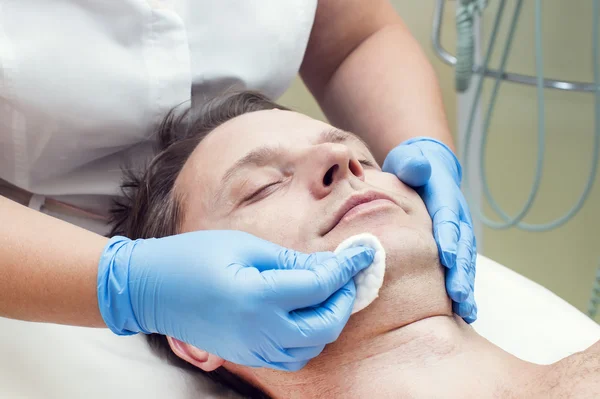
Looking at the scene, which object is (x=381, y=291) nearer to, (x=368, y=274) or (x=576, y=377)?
(x=368, y=274)

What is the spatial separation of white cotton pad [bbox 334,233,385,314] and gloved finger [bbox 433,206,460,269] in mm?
163

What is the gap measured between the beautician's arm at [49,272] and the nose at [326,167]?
0.34m

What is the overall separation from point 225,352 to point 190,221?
0.96ft

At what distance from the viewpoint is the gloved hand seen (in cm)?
105

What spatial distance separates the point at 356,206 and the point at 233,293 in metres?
0.26

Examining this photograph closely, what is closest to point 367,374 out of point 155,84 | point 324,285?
point 324,285

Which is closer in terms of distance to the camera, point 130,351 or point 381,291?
point 381,291

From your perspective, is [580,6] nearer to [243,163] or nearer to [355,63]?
[355,63]

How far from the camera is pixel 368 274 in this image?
93cm

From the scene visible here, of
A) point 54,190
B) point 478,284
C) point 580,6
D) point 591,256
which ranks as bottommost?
point 591,256

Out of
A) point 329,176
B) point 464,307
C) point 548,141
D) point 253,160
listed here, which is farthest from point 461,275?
point 548,141

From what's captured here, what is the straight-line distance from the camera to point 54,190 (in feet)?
4.44

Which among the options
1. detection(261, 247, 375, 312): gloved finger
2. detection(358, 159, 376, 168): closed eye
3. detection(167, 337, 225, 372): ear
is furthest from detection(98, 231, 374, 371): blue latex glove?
detection(358, 159, 376, 168): closed eye

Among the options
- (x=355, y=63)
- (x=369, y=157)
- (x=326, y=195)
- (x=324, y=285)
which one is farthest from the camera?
(x=355, y=63)
